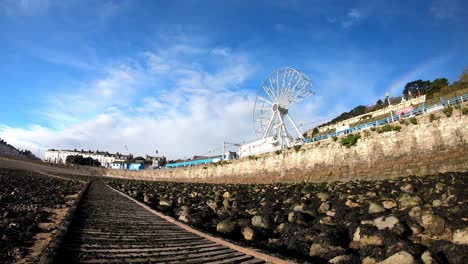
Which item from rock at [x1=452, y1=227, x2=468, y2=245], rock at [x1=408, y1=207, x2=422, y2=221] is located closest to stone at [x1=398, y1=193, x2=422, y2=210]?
rock at [x1=408, y1=207, x2=422, y2=221]

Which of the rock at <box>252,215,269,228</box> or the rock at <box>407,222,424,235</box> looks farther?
the rock at <box>252,215,269,228</box>

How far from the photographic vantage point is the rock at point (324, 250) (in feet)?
19.9

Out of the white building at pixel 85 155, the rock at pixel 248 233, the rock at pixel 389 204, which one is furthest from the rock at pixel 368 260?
the white building at pixel 85 155

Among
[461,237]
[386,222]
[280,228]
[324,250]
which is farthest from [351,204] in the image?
[324,250]

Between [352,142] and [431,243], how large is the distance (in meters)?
17.9

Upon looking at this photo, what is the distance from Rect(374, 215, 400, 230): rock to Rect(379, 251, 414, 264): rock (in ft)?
7.69

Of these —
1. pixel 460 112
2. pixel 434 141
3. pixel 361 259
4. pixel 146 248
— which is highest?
pixel 460 112

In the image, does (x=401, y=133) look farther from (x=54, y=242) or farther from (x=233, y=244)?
(x=54, y=242)

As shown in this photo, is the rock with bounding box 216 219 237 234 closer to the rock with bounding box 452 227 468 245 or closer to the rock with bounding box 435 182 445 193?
the rock with bounding box 452 227 468 245

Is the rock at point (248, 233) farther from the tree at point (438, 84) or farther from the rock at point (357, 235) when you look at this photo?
the tree at point (438, 84)

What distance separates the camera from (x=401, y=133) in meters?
20.6

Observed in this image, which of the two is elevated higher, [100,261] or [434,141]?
[434,141]

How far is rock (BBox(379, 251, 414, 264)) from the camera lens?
5125mm

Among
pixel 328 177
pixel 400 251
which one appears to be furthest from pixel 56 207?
pixel 328 177
